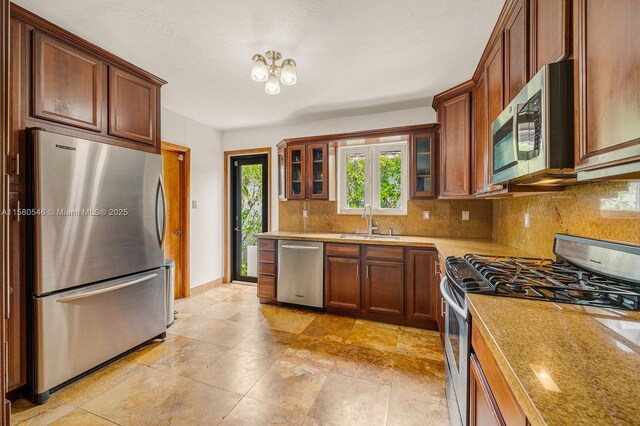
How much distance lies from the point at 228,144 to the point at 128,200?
2.48 metres

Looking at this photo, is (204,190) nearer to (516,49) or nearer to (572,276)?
(516,49)

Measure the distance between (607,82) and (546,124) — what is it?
0.68 ft

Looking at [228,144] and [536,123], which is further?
[228,144]

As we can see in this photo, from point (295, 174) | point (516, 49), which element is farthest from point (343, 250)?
point (516, 49)

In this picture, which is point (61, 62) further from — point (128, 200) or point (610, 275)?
point (610, 275)

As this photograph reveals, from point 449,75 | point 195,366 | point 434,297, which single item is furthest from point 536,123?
point 195,366

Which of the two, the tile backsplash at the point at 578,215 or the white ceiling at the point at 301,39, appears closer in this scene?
the tile backsplash at the point at 578,215

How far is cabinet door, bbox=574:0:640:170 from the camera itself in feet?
2.34

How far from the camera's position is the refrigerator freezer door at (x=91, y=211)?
5.74 ft

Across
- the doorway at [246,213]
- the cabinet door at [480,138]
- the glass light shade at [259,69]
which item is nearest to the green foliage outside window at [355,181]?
the doorway at [246,213]

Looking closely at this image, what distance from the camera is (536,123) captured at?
109 centimetres

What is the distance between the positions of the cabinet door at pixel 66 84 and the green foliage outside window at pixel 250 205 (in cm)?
241

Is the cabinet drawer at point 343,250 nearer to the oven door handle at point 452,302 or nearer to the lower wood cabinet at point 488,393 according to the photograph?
the oven door handle at point 452,302

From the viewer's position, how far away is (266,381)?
1.98 metres
